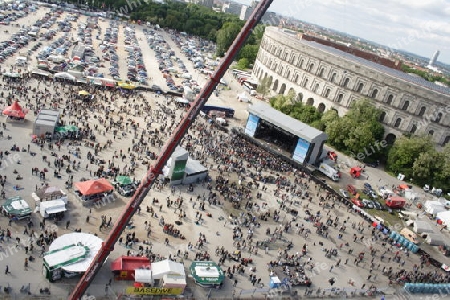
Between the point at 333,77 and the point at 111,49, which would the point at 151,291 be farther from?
the point at 111,49

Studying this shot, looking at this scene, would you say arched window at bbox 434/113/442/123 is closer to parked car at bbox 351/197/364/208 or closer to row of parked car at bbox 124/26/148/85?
parked car at bbox 351/197/364/208

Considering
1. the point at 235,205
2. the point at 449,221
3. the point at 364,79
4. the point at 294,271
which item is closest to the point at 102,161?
the point at 235,205

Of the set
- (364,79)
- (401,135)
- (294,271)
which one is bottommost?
(294,271)

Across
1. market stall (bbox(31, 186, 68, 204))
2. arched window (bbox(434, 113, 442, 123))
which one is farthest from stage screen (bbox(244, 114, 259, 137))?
market stall (bbox(31, 186, 68, 204))

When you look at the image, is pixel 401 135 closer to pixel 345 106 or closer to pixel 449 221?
pixel 345 106

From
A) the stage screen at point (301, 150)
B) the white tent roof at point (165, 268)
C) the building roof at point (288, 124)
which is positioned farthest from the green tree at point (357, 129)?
the white tent roof at point (165, 268)
